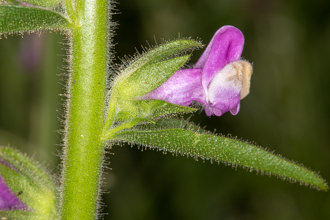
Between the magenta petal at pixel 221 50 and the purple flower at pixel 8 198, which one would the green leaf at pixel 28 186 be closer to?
the purple flower at pixel 8 198

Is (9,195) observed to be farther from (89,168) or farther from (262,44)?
(262,44)

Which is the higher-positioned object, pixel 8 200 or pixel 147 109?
pixel 147 109

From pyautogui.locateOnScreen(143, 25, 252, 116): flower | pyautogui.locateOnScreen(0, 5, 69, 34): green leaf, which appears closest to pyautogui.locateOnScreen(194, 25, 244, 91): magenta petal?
pyautogui.locateOnScreen(143, 25, 252, 116): flower

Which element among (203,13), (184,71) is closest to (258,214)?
(203,13)

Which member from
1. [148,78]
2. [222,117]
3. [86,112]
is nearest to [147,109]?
[148,78]

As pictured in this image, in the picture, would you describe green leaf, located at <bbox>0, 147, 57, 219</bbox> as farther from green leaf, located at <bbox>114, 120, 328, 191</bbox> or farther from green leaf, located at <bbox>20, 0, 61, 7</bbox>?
green leaf, located at <bbox>20, 0, 61, 7</bbox>

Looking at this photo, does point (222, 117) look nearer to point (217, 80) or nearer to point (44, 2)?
point (217, 80)

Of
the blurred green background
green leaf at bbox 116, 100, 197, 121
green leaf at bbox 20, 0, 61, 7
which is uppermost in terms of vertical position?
green leaf at bbox 20, 0, 61, 7
